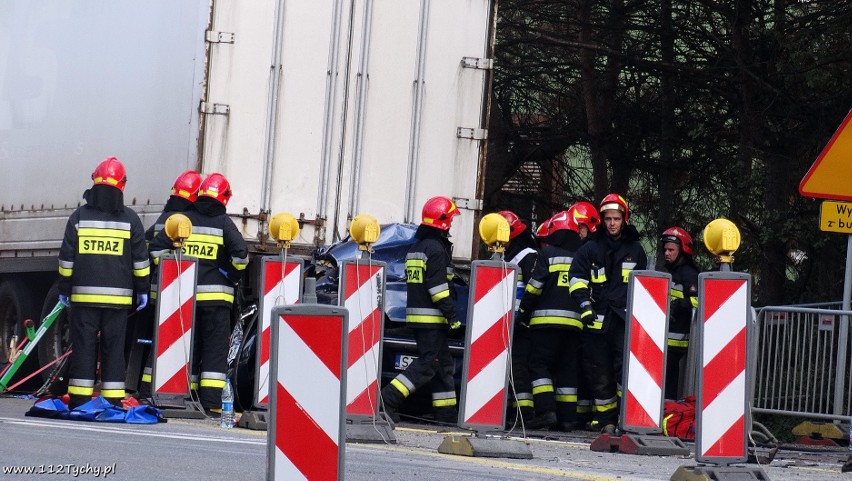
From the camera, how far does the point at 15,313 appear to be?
14992mm

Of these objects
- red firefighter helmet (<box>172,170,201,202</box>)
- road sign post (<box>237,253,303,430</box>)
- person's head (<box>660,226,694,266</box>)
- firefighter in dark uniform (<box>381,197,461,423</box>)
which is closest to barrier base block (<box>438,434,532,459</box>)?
road sign post (<box>237,253,303,430</box>)

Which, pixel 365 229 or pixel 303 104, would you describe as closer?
pixel 365 229

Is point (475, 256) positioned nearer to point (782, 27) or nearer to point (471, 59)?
point (471, 59)

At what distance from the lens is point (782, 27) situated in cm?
1597

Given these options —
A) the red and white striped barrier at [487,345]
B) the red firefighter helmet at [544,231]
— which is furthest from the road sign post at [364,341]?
the red firefighter helmet at [544,231]

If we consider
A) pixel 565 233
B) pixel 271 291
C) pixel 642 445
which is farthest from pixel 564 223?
pixel 642 445

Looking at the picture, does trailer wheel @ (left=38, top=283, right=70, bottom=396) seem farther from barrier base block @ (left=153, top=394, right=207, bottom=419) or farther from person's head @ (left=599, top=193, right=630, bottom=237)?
person's head @ (left=599, top=193, right=630, bottom=237)

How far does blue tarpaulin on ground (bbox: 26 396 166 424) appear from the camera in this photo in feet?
35.2

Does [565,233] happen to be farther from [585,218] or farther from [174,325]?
[174,325]

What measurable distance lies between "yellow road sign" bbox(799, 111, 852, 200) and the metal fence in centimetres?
133

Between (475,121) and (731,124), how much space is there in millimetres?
6738

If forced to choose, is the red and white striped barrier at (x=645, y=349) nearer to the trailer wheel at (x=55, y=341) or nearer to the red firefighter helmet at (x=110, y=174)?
the red firefighter helmet at (x=110, y=174)

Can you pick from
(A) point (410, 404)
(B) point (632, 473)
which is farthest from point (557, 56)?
(B) point (632, 473)

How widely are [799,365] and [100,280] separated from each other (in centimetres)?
543
